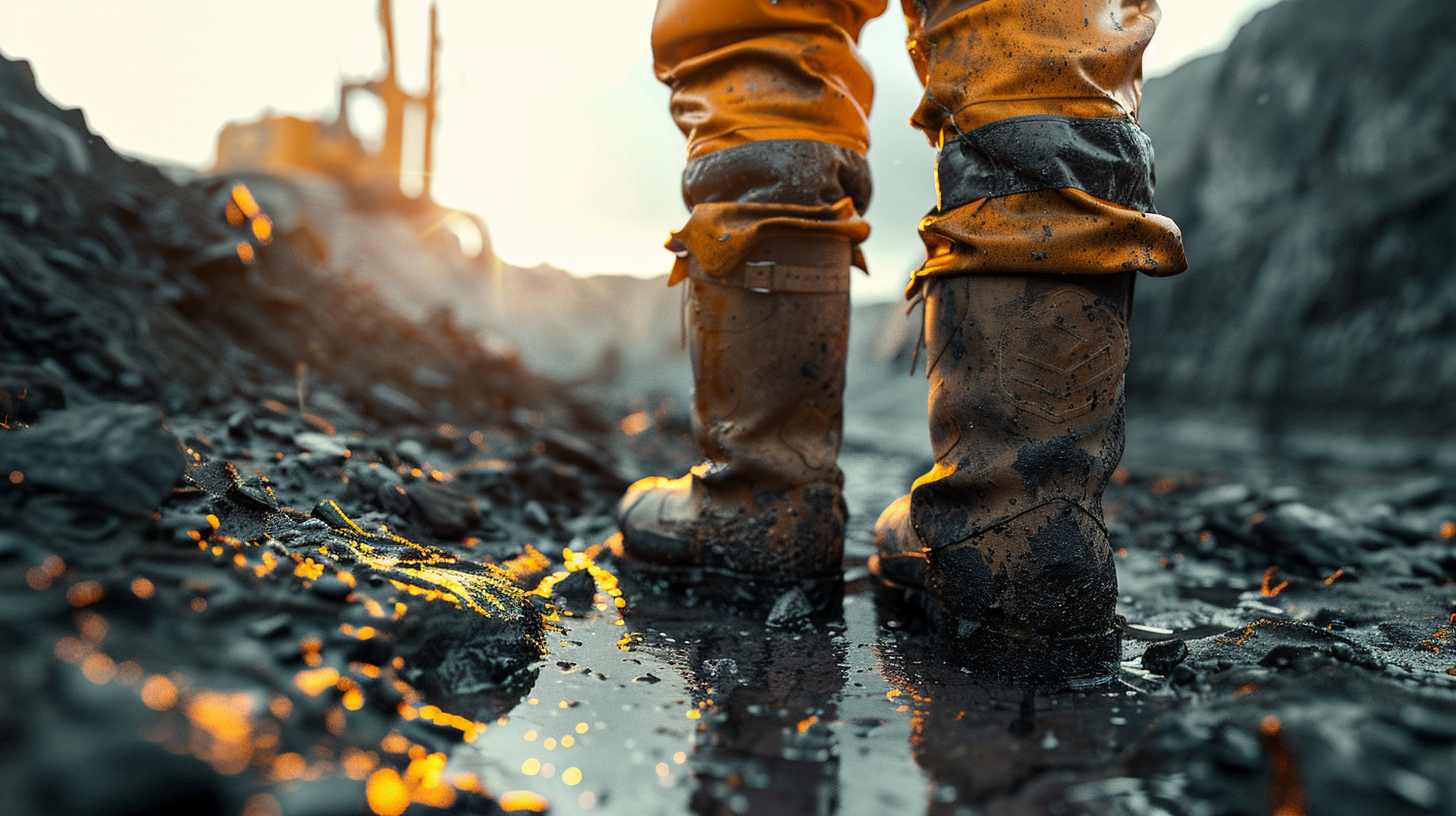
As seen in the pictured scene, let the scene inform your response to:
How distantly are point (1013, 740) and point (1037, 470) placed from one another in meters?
0.47

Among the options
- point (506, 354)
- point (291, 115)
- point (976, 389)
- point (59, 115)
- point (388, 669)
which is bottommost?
point (388, 669)

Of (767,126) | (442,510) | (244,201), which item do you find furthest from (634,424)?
(767,126)

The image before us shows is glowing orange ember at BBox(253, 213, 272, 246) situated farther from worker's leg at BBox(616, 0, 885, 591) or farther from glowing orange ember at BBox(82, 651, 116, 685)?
glowing orange ember at BBox(82, 651, 116, 685)

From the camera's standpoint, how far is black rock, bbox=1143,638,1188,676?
1.20m

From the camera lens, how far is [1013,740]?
0.94 m

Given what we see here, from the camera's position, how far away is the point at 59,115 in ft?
11.2

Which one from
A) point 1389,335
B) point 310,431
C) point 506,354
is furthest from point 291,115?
point 1389,335

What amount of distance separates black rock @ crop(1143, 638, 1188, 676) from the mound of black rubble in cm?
104

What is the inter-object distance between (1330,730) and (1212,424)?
9615mm

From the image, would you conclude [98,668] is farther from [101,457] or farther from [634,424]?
[634,424]

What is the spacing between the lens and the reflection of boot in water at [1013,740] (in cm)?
80

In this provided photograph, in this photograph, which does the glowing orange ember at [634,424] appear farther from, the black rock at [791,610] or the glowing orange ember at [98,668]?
the glowing orange ember at [98,668]

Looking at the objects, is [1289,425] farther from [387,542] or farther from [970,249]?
[387,542]

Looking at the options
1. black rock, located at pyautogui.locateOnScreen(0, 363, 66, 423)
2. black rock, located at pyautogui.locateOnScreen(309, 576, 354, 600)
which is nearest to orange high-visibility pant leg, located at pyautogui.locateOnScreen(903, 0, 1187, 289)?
black rock, located at pyautogui.locateOnScreen(309, 576, 354, 600)
